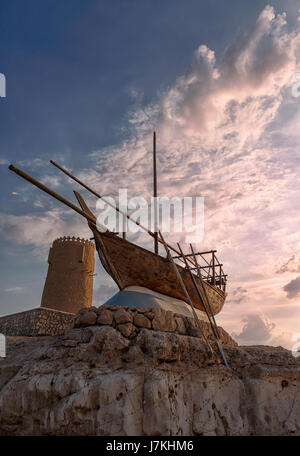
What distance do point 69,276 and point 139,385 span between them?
775 inches

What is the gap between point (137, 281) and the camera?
9.93m

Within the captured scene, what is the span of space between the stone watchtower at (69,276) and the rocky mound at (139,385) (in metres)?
15.7

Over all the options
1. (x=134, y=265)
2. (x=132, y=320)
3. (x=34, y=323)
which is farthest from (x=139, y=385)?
(x=34, y=323)

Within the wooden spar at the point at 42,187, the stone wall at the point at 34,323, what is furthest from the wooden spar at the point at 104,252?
the stone wall at the point at 34,323

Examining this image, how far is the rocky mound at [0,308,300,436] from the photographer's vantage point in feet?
16.7

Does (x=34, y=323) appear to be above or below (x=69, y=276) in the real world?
below

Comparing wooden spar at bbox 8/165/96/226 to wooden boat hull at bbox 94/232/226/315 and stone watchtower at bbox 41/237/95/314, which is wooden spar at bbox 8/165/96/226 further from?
stone watchtower at bbox 41/237/95/314

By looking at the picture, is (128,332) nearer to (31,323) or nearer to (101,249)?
(101,249)

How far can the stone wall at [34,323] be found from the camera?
511 inches

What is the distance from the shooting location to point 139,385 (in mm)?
5438

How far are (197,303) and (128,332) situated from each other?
5.72 metres

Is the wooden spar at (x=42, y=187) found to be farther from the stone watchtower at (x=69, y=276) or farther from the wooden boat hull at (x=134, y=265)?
the stone watchtower at (x=69, y=276)

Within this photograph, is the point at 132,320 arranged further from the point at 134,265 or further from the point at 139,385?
the point at 134,265

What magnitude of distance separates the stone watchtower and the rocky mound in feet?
51.4
